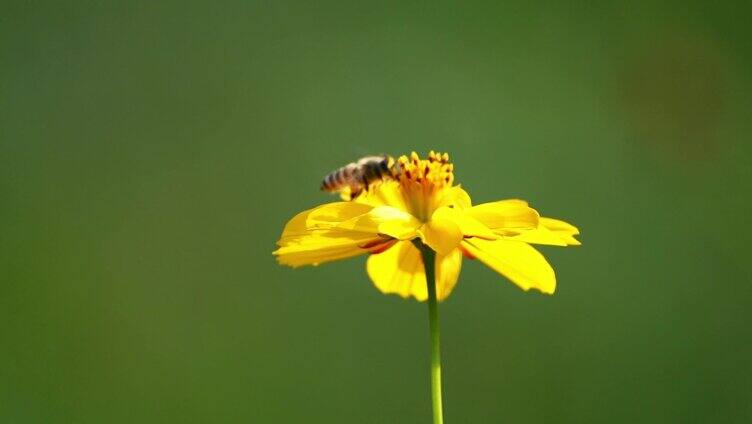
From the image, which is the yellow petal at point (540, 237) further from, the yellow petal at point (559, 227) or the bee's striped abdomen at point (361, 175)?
the bee's striped abdomen at point (361, 175)

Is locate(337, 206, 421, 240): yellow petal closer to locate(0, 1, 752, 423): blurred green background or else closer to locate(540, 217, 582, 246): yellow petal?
locate(540, 217, 582, 246): yellow petal

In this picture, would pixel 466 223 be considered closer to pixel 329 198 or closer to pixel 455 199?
pixel 455 199

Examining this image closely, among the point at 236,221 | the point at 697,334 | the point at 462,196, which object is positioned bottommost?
the point at 697,334

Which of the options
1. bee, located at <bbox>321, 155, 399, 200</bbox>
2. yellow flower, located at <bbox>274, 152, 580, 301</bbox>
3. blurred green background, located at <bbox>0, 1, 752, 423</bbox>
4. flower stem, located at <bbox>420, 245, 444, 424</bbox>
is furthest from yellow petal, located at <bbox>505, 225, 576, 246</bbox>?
blurred green background, located at <bbox>0, 1, 752, 423</bbox>

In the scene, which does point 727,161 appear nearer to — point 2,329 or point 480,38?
point 480,38

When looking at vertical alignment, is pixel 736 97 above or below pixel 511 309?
above

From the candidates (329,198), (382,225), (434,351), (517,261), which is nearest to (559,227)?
(517,261)

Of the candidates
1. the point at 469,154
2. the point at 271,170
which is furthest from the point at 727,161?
the point at 271,170
